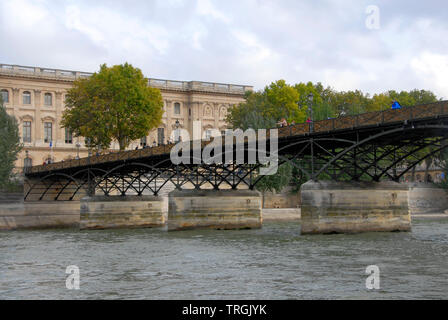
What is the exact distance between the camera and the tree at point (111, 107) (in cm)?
7188

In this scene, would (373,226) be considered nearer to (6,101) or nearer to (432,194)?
(432,194)

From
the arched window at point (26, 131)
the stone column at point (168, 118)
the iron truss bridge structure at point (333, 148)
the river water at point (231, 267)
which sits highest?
the stone column at point (168, 118)

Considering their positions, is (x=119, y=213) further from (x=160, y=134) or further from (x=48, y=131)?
(x=160, y=134)

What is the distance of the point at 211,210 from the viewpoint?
53.2 m

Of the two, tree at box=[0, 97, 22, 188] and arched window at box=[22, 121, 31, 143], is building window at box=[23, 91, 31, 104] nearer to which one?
arched window at box=[22, 121, 31, 143]

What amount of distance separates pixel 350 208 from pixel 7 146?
3903cm

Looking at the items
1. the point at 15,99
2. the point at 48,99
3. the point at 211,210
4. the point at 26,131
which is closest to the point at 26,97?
the point at 15,99

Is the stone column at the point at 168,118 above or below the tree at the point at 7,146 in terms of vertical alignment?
above

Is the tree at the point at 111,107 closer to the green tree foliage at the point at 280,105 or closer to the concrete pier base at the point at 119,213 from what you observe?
the green tree foliage at the point at 280,105

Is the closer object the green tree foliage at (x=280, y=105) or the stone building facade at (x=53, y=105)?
the green tree foliage at (x=280, y=105)

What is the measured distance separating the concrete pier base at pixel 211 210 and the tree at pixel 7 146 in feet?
72.6

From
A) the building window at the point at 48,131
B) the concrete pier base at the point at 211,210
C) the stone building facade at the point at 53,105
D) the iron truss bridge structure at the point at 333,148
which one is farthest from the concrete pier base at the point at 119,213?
the building window at the point at 48,131

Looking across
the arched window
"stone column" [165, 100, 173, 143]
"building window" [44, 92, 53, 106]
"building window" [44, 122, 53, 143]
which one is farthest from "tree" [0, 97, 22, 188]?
"stone column" [165, 100, 173, 143]

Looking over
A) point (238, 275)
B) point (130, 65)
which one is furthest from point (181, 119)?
point (238, 275)
